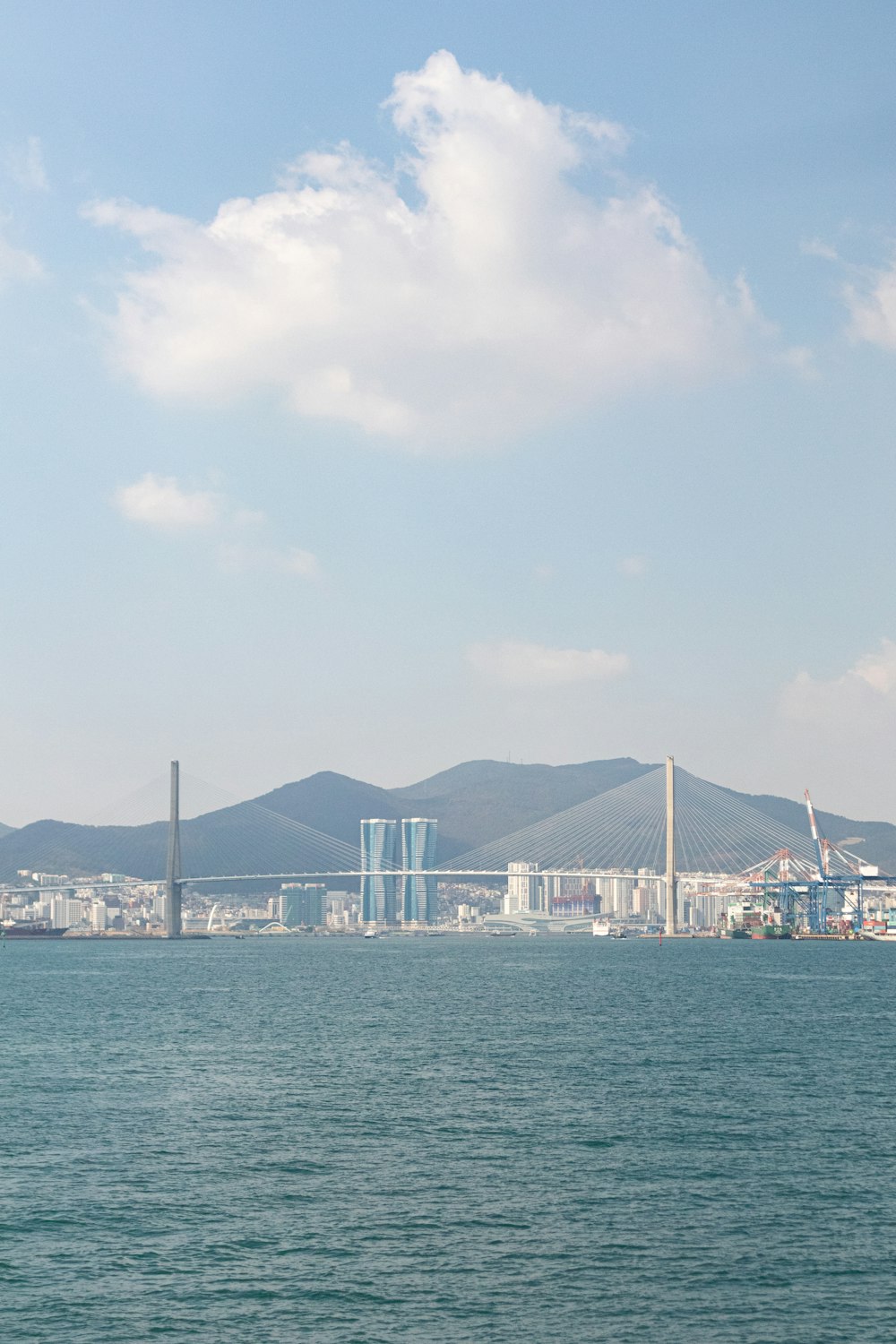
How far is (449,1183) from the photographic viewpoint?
88.5 ft

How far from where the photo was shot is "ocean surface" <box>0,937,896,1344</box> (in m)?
19.5

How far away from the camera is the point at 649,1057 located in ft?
153

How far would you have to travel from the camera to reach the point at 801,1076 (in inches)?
1660

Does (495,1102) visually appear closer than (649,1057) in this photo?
Yes

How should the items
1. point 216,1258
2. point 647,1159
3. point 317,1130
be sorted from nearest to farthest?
point 216,1258 → point 647,1159 → point 317,1130

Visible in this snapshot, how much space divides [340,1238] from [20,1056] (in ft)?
94.4

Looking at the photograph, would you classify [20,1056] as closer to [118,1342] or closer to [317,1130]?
[317,1130]

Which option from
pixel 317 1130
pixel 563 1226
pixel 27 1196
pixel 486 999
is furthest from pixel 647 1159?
pixel 486 999

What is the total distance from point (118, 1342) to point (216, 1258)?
380 cm

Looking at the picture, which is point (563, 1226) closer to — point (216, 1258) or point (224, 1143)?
→ point (216, 1258)

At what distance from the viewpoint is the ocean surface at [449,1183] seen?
19484 mm

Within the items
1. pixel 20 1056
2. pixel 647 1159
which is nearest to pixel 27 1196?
pixel 647 1159

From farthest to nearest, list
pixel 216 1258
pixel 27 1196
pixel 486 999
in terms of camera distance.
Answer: pixel 486 999, pixel 27 1196, pixel 216 1258

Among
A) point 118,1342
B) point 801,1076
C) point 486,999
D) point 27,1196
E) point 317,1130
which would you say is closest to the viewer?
point 118,1342
